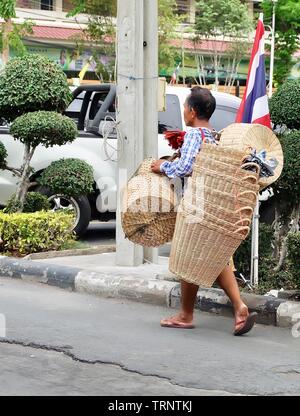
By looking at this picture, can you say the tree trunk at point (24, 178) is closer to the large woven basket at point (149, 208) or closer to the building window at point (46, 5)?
the large woven basket at point (149, 208)

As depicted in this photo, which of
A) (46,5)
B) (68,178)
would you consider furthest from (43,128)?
(46,5)

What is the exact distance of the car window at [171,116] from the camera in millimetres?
11258

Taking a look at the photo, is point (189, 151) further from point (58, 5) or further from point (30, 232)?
point (58, 5)

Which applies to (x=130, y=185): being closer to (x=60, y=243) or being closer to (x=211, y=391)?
(x=211, y=391)

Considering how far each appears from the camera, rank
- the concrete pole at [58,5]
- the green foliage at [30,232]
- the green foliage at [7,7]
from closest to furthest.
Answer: the green foliage at [30,232] → the green foliage at [7,7] → the concrete pole at [58,5]

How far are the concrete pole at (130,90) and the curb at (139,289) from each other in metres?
0.71

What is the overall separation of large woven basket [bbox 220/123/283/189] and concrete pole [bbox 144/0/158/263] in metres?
2.11

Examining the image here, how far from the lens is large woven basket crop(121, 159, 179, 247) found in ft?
20.6

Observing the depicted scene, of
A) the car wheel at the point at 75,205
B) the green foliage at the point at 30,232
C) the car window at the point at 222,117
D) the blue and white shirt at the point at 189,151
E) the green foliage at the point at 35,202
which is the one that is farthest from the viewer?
the car window at the point at 222,117

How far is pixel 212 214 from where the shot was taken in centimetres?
596

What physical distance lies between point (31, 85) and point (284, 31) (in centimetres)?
2022

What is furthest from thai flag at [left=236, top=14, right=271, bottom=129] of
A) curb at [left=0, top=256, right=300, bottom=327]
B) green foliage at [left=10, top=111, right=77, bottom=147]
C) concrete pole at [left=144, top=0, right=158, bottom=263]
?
green foliage at [left=10, top=111, right=77, bottom=147]

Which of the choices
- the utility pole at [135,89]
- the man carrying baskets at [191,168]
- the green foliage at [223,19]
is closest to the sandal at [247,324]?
the man carrying baskets at [191,168]

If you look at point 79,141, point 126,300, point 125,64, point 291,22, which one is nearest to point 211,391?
point 126,300
